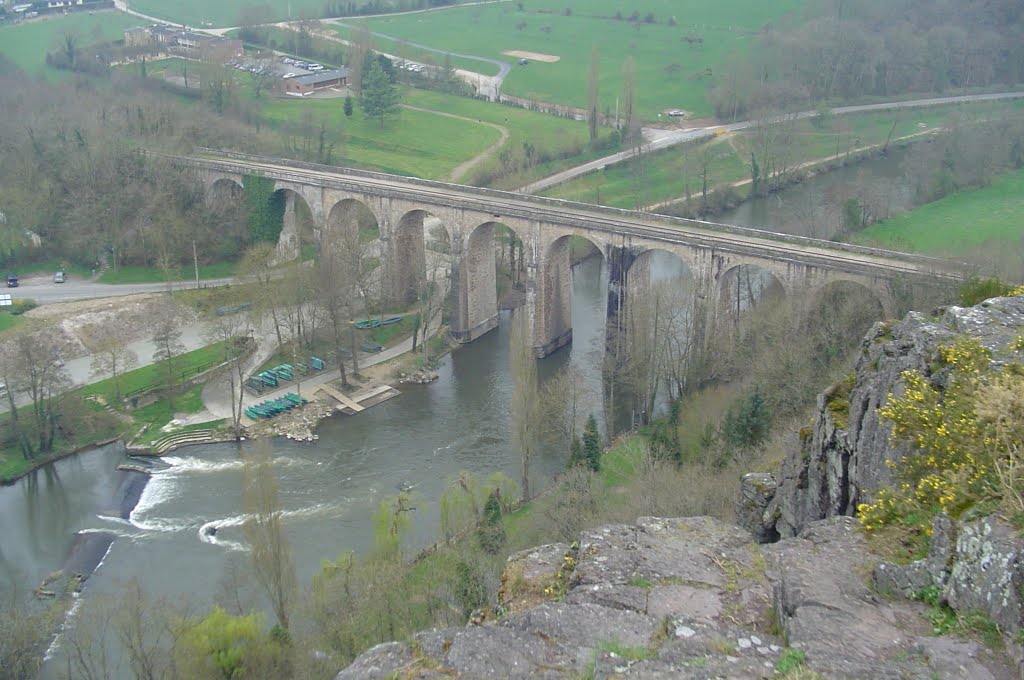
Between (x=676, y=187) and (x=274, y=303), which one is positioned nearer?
(x=274, y=303)

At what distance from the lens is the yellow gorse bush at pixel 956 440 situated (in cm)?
1088

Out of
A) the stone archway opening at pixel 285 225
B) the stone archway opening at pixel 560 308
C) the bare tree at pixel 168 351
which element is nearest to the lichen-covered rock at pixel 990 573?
the stone archway opening at pixel 560 308

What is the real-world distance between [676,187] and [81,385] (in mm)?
40298

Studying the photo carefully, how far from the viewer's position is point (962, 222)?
2008 inches

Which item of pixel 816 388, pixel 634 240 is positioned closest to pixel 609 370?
pixel 634 240

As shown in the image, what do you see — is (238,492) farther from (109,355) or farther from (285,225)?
(285,225)

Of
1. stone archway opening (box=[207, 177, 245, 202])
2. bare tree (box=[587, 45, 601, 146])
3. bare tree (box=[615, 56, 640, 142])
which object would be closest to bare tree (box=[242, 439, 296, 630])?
stone archway opening (box=[207, 177, 245, 202])

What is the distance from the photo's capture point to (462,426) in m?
37.2

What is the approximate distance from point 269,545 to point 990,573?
17.5 m

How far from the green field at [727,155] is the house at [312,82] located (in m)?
26.9

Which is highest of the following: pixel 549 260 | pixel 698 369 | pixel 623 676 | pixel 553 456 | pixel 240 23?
pixel 240 23

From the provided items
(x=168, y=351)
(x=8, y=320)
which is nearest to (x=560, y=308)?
(x=168, y=351)

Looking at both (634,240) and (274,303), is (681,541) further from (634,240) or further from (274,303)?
(274,303)

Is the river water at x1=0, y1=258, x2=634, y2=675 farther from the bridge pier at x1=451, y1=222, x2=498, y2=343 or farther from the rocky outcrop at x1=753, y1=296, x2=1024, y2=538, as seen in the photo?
the rocky outcrop at x1=753, y1=296, x2=1024, y2=538
